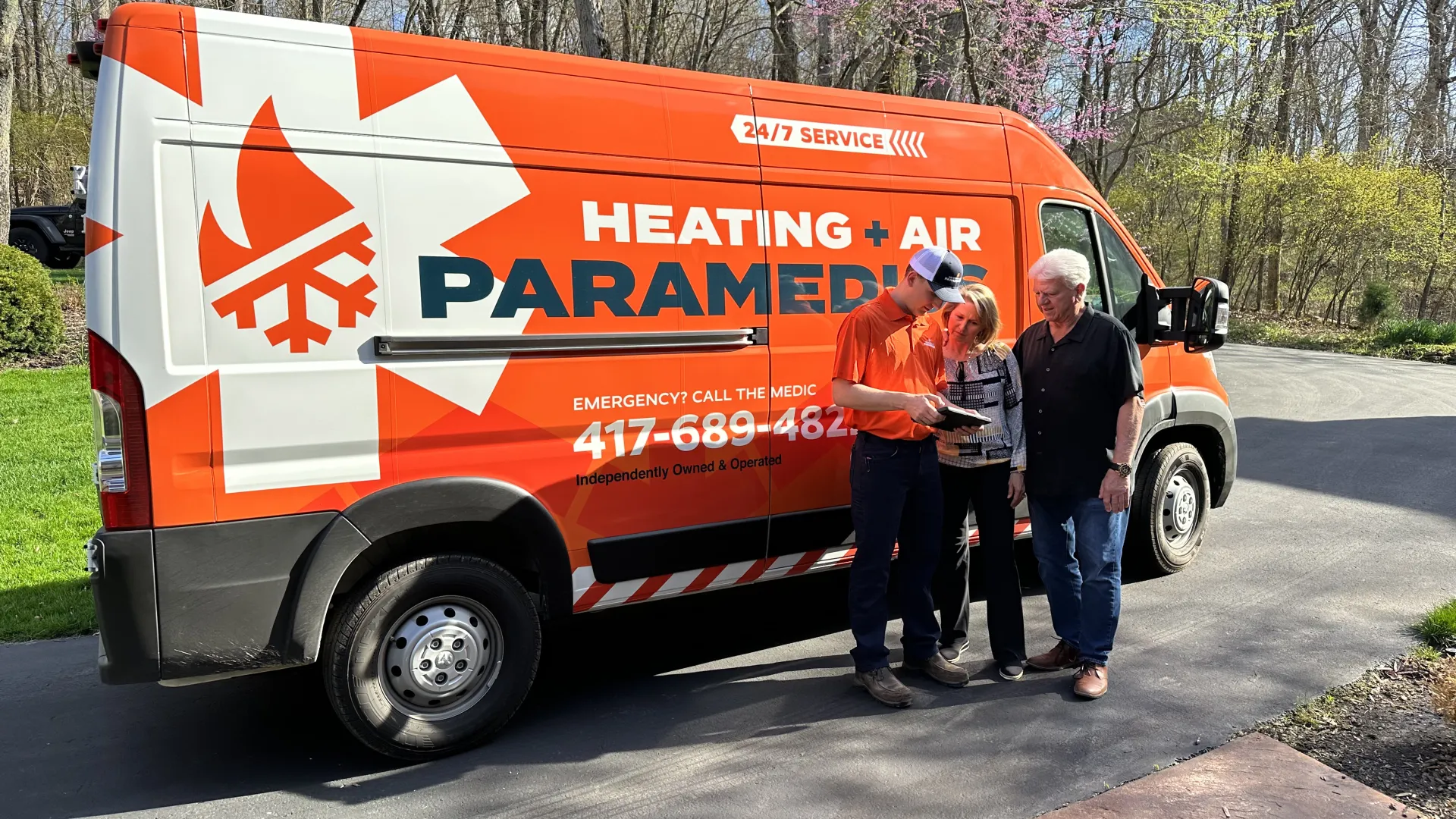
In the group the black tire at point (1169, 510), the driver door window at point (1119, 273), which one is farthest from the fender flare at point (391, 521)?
the black tire at point (1169, 510)

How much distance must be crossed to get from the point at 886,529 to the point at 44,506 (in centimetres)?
610

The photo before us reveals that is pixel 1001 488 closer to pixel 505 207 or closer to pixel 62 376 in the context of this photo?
pixel 505 207

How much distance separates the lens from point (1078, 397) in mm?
4098

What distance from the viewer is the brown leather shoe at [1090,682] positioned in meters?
4.07

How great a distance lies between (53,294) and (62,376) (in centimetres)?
165

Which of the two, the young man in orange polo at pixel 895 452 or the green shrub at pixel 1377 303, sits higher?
the green shrub at pixel 1377 303

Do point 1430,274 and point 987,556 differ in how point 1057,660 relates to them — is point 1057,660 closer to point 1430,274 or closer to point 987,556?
point 987,556

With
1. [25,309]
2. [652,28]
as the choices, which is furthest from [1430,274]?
[25,309]

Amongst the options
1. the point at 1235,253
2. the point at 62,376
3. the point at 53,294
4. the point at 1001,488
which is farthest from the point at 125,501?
the point at 1235,253

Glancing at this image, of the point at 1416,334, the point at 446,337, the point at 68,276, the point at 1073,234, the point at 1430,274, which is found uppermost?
the point at 68,276

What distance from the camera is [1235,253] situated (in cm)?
2444

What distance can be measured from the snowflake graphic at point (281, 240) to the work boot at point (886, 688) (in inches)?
99.5

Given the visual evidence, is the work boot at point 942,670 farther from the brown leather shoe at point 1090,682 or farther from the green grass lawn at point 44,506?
the green grass lawn at point 44,506

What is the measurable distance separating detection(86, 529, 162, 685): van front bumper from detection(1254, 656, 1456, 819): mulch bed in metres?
4.03
